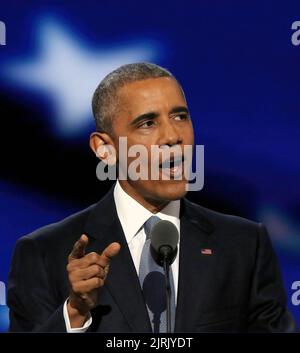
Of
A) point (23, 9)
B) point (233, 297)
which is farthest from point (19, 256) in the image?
point (23, 9)

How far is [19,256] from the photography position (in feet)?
8.36

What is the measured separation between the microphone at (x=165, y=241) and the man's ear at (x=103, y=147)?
574 mm

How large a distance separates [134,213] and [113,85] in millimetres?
473

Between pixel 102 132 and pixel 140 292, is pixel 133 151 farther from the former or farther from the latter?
pixel 140 292

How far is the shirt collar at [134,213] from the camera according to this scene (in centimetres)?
252

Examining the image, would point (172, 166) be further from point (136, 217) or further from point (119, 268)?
point (119, 268)

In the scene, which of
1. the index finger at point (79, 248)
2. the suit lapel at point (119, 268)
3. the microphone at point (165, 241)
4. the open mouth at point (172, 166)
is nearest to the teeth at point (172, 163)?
the open mouth at point (172, 166)

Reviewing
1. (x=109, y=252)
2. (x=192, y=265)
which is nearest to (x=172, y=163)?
(x=192, y=265)

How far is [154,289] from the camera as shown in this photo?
2.40 meters

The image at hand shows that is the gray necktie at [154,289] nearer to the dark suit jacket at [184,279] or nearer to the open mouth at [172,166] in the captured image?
the dark suit jacket at [184,279]

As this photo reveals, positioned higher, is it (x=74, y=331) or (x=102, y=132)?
(x=102, y=132)

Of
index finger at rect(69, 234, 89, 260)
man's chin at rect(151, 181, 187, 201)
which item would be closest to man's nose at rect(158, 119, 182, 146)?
man's chin at rect(151, 181, 187, 201)
